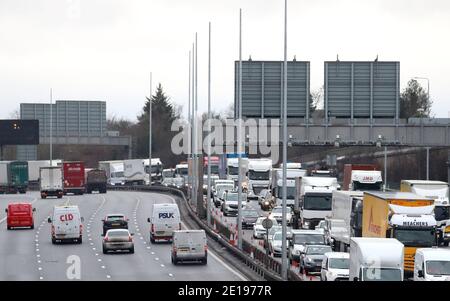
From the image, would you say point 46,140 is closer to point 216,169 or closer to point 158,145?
point 216,169

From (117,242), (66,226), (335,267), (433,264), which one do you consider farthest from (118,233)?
(433,264)

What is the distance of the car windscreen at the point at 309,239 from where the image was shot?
49625 millimetres

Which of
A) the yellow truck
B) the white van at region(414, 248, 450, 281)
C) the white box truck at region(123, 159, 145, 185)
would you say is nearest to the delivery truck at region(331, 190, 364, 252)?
the yellow truck

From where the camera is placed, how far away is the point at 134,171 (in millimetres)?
135125

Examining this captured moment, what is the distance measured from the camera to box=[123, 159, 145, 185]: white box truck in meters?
135

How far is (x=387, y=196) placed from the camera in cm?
4409

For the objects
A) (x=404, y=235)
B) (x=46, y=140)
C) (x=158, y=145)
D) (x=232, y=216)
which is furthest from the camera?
(x=158, y=145)

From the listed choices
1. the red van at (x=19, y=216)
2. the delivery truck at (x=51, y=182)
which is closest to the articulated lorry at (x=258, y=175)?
the delivery truck at (x=51, y=182)

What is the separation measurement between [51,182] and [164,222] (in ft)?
151

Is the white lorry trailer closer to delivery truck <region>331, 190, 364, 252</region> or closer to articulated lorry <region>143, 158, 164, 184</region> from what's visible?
delivery truck <region>331, 190, 364, 252</region>

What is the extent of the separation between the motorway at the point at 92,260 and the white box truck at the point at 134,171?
53524 millimetres

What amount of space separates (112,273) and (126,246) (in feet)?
32.6

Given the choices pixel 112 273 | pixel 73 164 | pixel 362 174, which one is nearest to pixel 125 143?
pixel 73 164

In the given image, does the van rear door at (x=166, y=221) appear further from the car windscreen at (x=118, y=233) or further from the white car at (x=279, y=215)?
the white car at (x=279, y=215)
